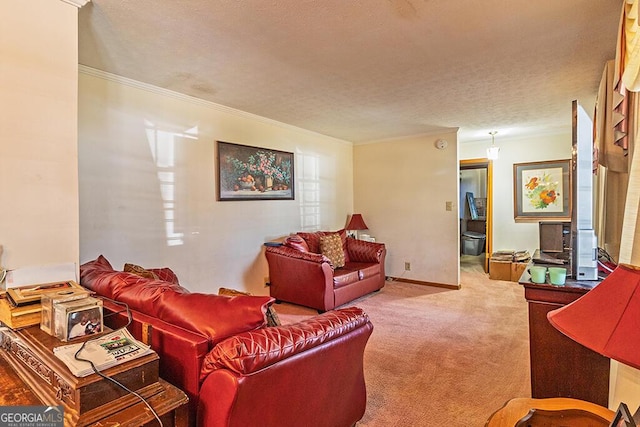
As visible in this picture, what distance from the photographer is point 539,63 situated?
259cm

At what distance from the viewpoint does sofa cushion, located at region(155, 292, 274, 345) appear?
1267mm

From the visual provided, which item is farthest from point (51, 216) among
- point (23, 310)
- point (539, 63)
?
point (539, 63)

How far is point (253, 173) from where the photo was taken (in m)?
4.00

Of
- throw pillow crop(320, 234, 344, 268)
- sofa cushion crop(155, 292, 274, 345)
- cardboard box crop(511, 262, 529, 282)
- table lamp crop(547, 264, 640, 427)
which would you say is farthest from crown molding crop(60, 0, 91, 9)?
cardboard box crop(511, 262, 529, 282)

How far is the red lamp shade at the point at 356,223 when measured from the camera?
5.45 metres

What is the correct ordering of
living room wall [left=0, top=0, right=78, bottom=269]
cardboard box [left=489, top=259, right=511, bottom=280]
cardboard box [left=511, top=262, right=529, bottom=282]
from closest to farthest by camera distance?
living room wall [left=0, top=0, right=78, bottom=269]
cardboard box [left=511, top=262, right=529, bottom=282]
cardboard box [left=489, top=259, right=511, bottom=280]

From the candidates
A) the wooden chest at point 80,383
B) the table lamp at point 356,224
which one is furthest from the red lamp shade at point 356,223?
the wooden chest at point 80,383

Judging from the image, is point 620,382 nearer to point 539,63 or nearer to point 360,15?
point 360,15

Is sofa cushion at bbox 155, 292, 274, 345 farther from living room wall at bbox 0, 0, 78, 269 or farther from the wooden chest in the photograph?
living room wall at bbox 0, 0, 78, 269

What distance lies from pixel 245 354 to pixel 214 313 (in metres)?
0.25

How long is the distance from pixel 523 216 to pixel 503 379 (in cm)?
401

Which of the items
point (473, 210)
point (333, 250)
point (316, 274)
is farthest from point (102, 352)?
point (473, 210)

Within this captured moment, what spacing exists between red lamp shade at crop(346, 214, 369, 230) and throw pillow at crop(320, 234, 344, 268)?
102 centimetres

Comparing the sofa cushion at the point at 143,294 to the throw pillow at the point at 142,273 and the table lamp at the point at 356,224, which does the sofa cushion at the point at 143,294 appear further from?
the table lamp at the point at 356,224
